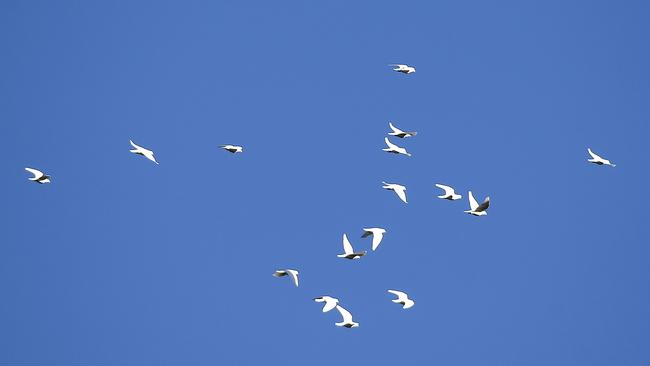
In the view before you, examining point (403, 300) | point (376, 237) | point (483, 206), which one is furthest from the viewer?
point (403, 300)

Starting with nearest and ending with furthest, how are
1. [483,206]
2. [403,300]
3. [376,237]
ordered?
[483,206] → [376,237] → [403,300]

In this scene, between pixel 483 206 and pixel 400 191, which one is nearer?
pixel 483 206

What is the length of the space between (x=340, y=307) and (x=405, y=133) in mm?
11347

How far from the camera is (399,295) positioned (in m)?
93.2

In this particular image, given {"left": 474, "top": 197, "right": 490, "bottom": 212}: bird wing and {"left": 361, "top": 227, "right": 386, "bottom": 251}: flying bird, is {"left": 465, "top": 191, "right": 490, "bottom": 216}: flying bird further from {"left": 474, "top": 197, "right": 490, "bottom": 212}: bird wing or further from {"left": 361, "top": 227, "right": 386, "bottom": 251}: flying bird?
{"left": 361, "top": 227, "right": 386, "bottom": 251}: flying bird

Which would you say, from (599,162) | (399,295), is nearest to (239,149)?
(399,295)

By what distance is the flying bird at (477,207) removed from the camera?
84125mm

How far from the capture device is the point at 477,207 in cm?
8900

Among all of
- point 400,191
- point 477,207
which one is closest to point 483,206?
point 477,207

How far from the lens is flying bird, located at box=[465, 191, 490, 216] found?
84125 mm

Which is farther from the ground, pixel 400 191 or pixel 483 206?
pixel 483 206

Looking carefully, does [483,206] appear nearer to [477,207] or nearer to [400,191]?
[477,207]

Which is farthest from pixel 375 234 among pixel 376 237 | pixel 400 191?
pixel 400 191

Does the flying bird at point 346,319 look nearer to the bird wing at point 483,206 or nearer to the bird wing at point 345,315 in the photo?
the bird wing at point 345,315
